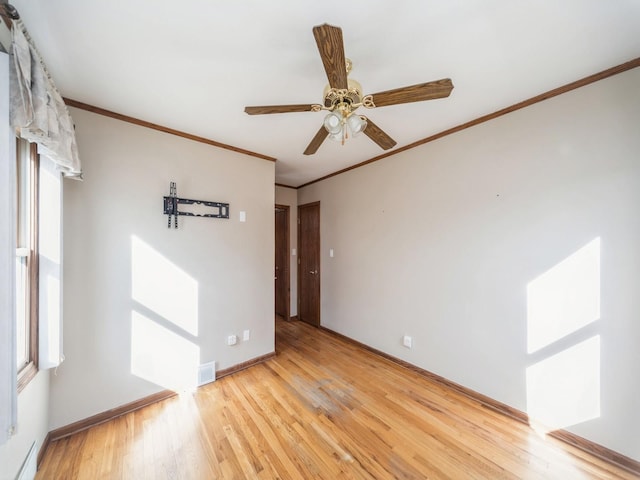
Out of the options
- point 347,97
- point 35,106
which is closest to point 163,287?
point 35,106

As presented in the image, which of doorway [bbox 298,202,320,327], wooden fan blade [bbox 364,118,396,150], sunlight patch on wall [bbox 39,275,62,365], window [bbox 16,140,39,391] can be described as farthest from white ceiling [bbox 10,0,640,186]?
doorway [bbox 298,202,320,327]

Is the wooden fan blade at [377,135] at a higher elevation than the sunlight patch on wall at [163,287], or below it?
higher

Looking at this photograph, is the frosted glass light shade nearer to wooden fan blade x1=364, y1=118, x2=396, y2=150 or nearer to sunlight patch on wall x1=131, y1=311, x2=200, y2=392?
wooden fan blade x1=364, y1=118, x2=396, y2=150

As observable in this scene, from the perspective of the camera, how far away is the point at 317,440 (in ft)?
5.55

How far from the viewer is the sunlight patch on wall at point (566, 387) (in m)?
→ 1.59

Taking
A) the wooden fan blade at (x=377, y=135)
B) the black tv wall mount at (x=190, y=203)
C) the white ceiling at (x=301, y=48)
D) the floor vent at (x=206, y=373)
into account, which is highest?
the white ceiling at (x=301, y=48)

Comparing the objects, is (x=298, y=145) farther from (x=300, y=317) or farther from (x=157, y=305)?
(x=300, y=317)

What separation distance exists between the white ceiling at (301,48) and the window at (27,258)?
644 millimetres

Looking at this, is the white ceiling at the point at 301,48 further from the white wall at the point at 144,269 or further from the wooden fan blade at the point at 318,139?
the white wall at the point at 144,269

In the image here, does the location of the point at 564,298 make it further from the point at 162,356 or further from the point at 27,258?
the point at 27,258

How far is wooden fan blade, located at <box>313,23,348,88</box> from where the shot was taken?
906mm

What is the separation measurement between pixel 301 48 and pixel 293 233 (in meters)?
3.21

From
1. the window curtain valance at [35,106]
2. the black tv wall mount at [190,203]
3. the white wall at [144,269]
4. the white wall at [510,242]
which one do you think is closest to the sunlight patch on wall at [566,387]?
the white wall at [510,242]

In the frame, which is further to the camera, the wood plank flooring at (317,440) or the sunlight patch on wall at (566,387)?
the sunlight patch on wall at (566,387)
